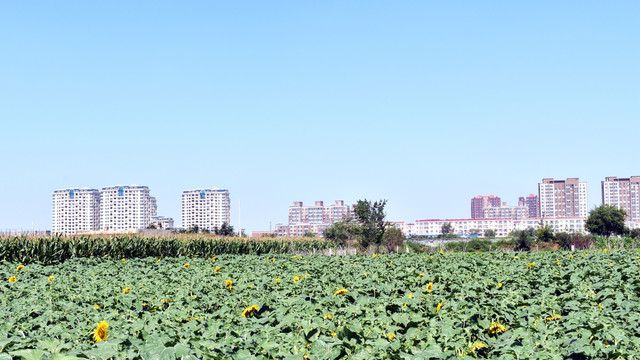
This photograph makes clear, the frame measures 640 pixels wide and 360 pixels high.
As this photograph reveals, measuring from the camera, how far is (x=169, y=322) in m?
4.21

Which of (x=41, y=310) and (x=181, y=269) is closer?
(x=41, y=310)

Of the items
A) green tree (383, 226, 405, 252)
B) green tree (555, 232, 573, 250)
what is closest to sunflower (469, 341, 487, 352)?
green tree (383, 226, 405, 252)

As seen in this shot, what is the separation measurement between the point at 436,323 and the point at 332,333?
0.87 m

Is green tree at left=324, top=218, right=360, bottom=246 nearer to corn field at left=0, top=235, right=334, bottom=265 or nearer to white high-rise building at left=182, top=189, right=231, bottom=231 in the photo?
corn field at left=0, top=235, right=334, bottom=265

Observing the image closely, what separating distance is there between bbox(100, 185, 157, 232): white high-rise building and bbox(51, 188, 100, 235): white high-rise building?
12.5 ft

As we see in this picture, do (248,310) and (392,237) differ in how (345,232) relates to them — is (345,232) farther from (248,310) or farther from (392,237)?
(248,310)

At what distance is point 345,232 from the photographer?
47.4m

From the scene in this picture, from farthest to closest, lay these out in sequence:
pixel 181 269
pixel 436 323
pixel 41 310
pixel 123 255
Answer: pixel 123 255, pixel 181 269, pixel 41 310, pixel 436 323

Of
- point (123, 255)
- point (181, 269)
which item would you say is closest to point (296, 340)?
point (181, 269)

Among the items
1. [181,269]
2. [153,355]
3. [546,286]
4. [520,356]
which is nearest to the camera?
[153,355]

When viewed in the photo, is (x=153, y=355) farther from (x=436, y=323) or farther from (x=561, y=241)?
(x=561, y=241)

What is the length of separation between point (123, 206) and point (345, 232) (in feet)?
501

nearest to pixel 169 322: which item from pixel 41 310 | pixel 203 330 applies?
pixel 203 330

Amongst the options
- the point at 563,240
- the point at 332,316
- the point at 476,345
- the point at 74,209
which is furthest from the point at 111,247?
the point at 74,209
